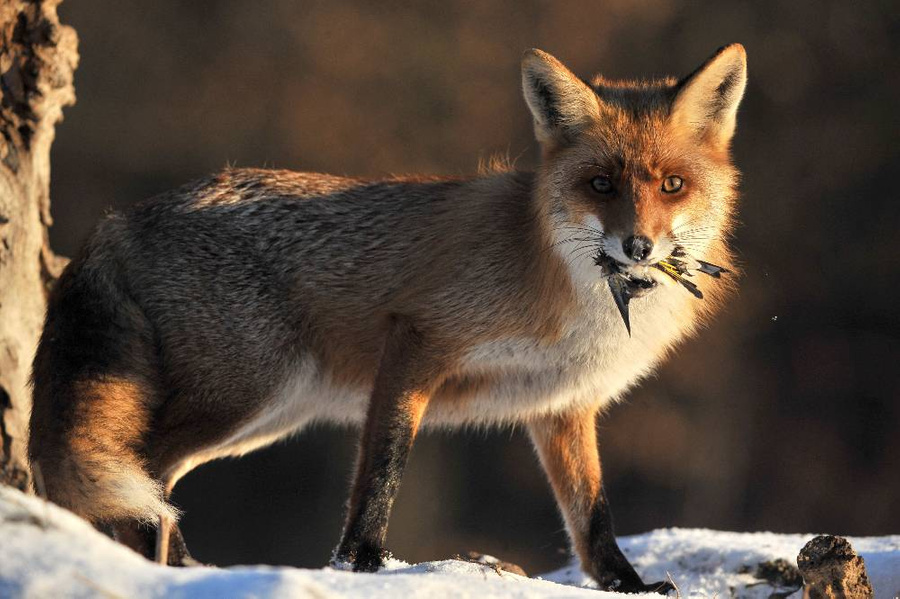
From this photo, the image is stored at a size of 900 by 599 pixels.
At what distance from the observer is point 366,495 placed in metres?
3.47

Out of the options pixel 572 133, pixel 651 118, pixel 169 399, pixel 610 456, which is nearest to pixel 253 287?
pixel 169 399

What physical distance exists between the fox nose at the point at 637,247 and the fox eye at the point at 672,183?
36 cm

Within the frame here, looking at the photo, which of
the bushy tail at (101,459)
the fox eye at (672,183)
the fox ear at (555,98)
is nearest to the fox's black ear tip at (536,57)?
the fox ear at (555,98)

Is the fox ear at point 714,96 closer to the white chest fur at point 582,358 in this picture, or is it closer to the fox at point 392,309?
the fox at point 392,309

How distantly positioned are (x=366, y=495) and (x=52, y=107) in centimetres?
236

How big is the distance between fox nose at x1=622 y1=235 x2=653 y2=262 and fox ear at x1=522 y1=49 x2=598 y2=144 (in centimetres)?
68

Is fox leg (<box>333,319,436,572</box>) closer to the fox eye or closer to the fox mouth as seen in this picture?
the fox mouth

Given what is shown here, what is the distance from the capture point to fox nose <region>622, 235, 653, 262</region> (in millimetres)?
2980

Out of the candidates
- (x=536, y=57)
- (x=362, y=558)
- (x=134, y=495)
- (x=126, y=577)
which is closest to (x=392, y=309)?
(x=362, y=558)

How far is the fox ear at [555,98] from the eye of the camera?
11.4 feet

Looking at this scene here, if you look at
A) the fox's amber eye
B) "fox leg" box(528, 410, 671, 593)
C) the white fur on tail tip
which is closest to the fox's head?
the fox's amber eye

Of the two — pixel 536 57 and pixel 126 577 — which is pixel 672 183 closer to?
pixel 536 57

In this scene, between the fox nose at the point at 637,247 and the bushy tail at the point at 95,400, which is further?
the bushy tail at the point at 95,400

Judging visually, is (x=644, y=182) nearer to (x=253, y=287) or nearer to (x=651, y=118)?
(x=651, y=118)
